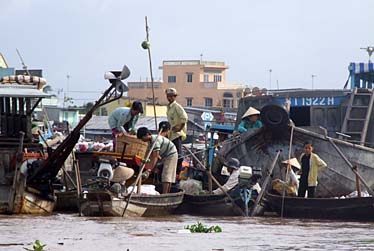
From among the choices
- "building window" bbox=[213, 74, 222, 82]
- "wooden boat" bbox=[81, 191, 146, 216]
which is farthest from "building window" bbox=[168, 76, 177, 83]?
"wooden boat" bbox=[81, 191, 146, 216]

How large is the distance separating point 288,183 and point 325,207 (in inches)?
38.8

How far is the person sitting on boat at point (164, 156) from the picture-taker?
52.3 ft

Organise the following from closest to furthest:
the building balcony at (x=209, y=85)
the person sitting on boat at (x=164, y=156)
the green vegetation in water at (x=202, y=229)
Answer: the green vegetation in water at (x=202, y=229) < the person sitting on boat at (x=164, y=156) < the building balcony at (x=209, y=85)

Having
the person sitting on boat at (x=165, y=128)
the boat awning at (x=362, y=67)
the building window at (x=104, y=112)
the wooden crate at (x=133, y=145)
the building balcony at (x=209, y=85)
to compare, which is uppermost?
the building balcony at (x=209, y=85)

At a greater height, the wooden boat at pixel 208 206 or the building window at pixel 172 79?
the building window at pixel 172 79

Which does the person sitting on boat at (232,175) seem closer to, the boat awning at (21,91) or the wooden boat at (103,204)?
the wooden boat at (103,204)

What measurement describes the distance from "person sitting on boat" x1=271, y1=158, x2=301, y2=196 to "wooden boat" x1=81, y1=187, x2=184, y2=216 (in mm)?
1683

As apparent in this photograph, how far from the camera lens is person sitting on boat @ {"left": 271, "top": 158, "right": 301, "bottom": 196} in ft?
55.2

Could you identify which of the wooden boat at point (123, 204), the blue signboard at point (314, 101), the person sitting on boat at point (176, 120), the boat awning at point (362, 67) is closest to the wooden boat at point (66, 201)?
the wooden boat at point (123, 204)

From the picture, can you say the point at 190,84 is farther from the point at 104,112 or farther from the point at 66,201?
the point at 66,201

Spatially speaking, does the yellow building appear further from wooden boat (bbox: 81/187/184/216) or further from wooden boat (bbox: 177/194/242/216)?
wooden boat (bbox: 81/187/184/216)

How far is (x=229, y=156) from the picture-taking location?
61.2 feet

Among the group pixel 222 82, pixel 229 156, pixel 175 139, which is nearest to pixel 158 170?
pixel 175 139

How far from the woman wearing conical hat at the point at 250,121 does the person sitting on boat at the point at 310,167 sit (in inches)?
91.1
